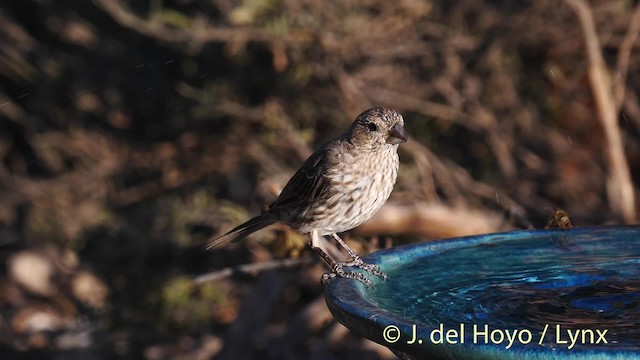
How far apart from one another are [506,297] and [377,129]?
1.58m

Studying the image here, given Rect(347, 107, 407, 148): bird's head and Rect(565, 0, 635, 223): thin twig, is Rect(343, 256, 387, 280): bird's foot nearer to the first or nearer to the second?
Rect(347, 107, 407, 148): bird's head

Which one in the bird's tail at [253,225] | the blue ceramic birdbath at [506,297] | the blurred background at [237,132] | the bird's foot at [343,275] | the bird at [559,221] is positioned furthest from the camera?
the blurred background at [237,132]

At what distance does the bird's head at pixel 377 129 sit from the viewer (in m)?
4.97

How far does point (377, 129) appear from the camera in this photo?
5.00 meters

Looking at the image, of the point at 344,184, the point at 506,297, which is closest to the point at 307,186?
the point at 344,184

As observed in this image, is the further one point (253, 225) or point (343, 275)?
point (253, 225)

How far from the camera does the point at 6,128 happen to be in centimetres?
948

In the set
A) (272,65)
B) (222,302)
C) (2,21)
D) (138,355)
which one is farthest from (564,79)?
(2,21)

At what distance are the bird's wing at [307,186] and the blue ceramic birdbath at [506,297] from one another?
1.02m

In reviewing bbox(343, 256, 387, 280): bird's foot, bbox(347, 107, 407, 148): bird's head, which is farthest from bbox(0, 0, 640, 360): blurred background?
bbox(343, 256, 387, 280): bird's foot

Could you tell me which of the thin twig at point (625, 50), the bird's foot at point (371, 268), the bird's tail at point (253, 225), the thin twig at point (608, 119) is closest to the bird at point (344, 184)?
the bird's tail at point (253, 225)

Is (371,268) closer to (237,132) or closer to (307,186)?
(307,186)

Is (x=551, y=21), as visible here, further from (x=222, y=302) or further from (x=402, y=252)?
(x=402, y=252)

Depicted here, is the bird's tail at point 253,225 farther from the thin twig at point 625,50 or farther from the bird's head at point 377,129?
the thin twig at point 625,50
